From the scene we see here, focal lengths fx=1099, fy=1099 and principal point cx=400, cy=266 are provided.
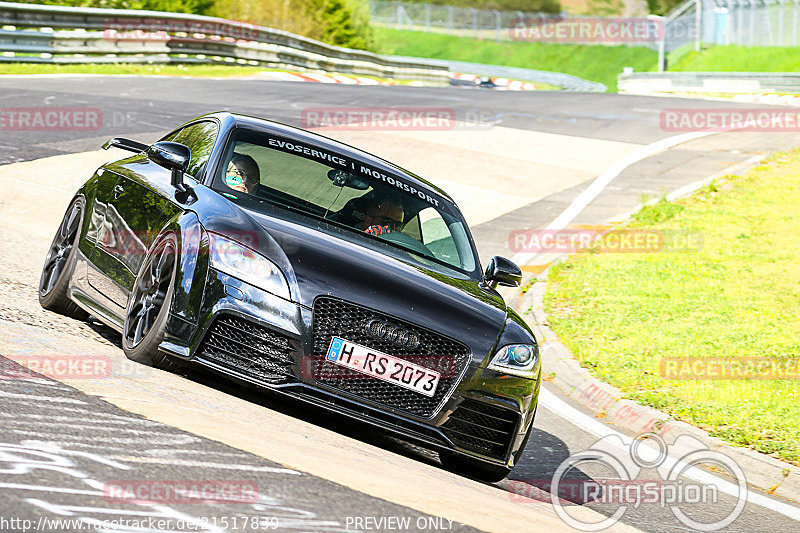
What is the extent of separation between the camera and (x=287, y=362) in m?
5.38

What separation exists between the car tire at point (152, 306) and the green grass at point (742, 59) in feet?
144

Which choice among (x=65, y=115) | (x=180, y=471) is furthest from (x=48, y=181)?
(x=180, y=471)

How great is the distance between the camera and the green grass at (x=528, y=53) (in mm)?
82562

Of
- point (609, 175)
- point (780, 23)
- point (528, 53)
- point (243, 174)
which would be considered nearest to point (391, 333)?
point (243, 174)

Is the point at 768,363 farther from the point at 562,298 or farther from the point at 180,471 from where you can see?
the point at 180,471

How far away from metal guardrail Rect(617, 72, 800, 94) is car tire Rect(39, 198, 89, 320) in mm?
31459

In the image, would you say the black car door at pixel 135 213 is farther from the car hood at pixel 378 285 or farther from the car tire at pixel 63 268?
the car hood at pixel 378 285

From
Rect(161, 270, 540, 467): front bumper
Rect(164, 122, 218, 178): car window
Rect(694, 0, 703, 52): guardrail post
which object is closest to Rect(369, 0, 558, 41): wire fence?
Rect(694, 0, 703, 52): guardrail post

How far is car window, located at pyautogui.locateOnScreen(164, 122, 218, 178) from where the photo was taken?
6.80 meters

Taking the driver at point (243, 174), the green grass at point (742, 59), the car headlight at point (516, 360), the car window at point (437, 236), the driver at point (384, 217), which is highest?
the driver at point (243, 174)

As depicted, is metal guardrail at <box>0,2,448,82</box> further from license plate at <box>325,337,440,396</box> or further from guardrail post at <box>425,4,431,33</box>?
guardrail post at <box>425,4,431,33</box>

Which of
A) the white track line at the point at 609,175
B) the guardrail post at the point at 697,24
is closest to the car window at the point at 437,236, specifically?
the white track line at the point at 609,175

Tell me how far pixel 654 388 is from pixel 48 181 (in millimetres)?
7407

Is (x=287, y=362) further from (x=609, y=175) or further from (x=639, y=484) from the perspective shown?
(x=609, y=175)
